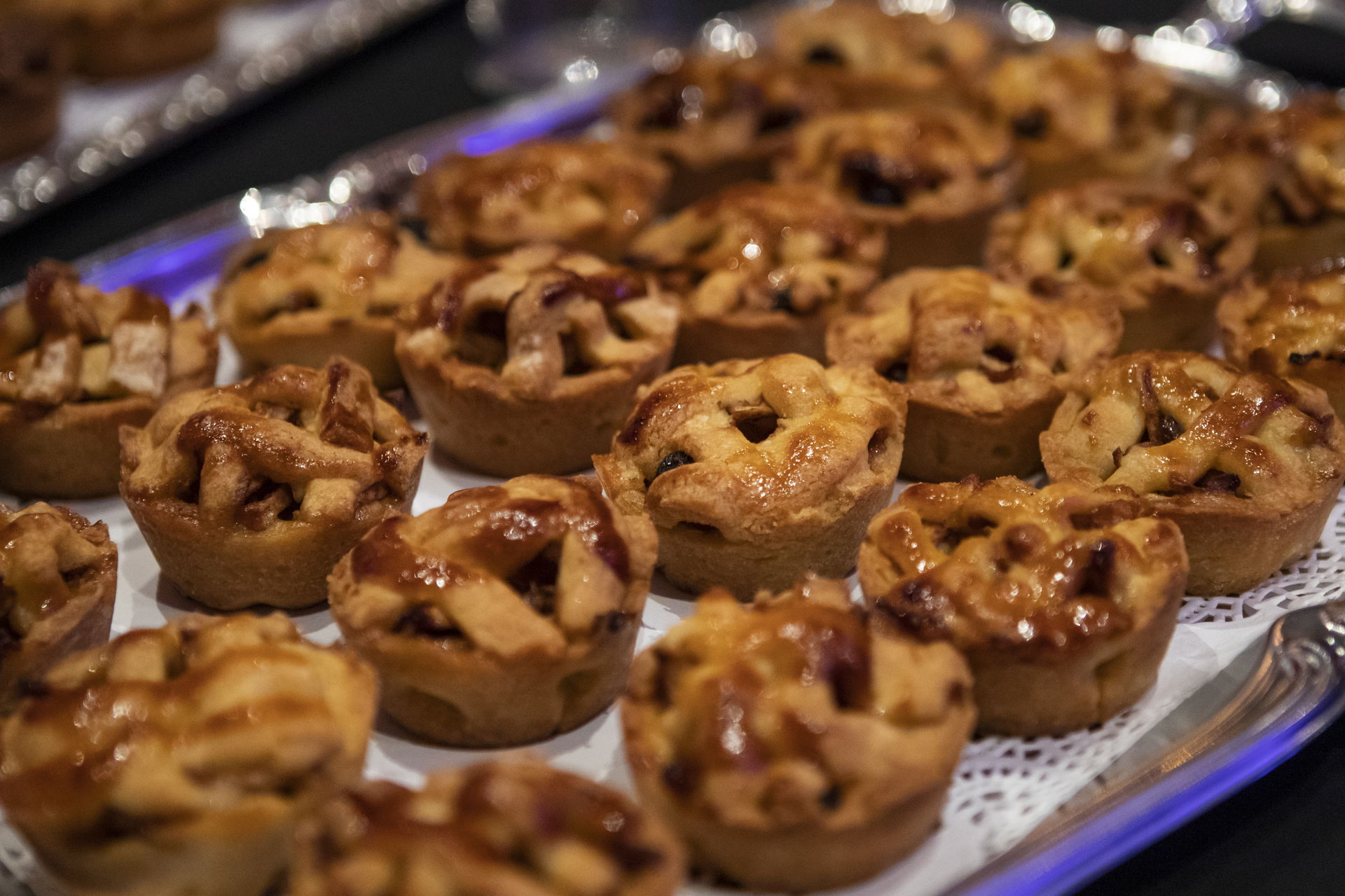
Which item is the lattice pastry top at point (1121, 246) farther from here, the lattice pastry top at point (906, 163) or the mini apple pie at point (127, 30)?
the mini apple pie at point (127, 30)

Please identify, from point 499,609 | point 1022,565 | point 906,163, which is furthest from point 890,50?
point 499,609

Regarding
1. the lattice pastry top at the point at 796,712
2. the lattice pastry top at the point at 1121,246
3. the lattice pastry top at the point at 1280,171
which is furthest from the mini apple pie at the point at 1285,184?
the lattice pastry top at the point at 796,712

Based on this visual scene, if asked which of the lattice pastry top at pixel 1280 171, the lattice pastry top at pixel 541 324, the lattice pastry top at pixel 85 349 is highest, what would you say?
the lattice pastry top at pixel 1280 171

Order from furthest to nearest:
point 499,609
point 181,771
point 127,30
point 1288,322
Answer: point 127,30
point 1288,322
point 499,609
point 181,771

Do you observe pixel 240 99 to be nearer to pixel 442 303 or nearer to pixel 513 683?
pixel 442 303

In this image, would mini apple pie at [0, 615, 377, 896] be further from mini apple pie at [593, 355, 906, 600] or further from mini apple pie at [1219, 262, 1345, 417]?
mini apple pie at [1219, 262, 1345, 417]

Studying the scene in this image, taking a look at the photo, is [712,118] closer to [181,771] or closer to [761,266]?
[761,266]

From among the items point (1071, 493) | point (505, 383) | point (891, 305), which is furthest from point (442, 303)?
point (1071, 493)
